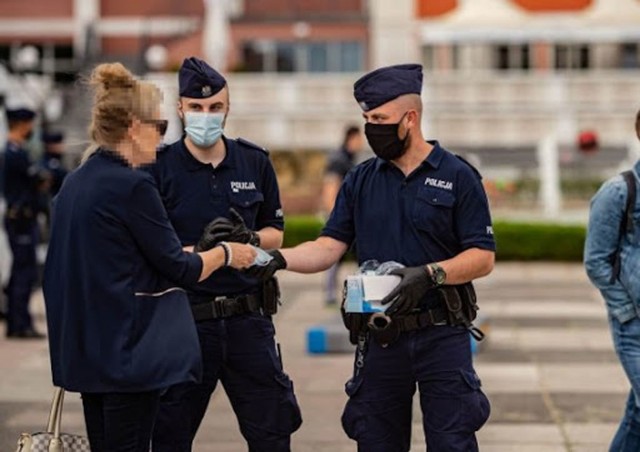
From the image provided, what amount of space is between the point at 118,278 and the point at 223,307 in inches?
41.2

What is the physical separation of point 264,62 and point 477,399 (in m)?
45.9

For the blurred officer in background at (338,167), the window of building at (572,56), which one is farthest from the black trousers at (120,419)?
the window of building at (572,56)

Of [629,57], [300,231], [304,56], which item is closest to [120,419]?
[300,231]

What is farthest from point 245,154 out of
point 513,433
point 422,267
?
point 513,433

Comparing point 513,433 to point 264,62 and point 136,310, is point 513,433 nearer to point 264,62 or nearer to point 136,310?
point 136,310

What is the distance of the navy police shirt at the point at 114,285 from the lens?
585 cm

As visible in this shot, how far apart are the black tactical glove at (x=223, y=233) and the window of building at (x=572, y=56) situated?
42731mm

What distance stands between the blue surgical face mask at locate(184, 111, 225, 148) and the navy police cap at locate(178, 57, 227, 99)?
0.34 feet

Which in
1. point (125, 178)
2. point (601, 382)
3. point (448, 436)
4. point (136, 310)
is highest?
point (125, 178)

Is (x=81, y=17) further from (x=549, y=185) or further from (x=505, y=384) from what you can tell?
(x=505, y=384)

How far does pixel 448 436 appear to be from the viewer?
6363 millimetres

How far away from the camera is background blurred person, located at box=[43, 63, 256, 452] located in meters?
5.86

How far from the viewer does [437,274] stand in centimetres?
634

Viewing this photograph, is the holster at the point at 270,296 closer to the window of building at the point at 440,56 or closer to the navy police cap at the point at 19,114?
the navy police cap at the point at 19,114
